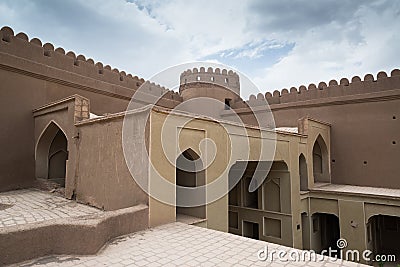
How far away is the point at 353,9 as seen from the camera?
9133 mm

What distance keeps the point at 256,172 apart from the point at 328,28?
6.41 metres

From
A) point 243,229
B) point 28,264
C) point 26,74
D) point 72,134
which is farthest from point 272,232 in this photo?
point 26,74

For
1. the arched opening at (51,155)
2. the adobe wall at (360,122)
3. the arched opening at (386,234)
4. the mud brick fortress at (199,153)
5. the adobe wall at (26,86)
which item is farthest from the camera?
the arched opening at (386,234)

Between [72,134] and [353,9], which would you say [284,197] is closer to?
[353,9]

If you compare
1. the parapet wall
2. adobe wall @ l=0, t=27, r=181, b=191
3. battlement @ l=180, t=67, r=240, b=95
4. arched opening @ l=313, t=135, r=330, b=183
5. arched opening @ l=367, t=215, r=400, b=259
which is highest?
battlement @ l=180, t=67, r=240, b=95

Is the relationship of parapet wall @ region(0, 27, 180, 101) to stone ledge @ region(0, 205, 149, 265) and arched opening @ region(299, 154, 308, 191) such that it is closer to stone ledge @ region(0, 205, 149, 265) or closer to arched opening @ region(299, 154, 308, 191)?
stone ledge @ region(0, 205, 149, 265)

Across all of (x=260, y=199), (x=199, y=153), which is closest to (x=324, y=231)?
(x=260, y=199)

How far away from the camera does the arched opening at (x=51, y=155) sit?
962cm

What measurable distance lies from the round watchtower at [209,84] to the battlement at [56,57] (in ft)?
12.6

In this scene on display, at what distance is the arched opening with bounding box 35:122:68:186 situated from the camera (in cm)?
962

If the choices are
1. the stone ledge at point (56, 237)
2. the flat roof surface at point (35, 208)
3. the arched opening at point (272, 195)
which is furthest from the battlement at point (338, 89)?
the stone ledge at point (56, 237)

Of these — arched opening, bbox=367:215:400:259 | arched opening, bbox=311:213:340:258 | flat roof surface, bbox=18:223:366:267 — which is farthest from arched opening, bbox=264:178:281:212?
flat roof surface, bbox=18:223:366:267

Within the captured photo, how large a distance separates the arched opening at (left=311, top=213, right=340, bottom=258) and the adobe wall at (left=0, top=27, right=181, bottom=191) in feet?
35.9

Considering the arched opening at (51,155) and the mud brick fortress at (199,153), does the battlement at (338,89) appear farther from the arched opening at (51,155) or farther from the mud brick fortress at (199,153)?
the arched opening at (51,155)
